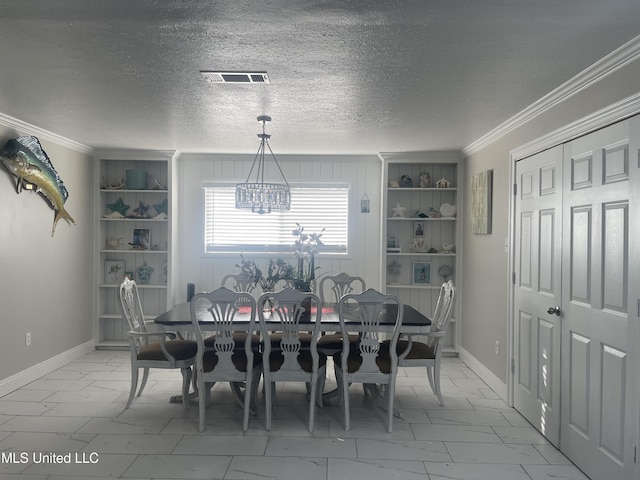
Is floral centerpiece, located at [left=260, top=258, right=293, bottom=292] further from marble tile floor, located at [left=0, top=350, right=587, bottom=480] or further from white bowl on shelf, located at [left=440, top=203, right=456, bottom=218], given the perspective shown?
white bowl on shelf, located at [left=440, top=203, right=456, bottom=218]

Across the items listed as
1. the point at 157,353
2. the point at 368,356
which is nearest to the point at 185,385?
the point at 157,353

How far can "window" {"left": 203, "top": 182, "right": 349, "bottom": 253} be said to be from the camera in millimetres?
6512

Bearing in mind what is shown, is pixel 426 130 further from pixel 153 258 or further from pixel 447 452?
pixel 153 258

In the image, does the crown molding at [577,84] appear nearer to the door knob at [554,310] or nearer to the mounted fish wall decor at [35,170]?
the door knob at [554,310]

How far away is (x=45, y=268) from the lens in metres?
5.06

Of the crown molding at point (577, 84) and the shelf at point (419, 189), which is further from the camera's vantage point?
the shelf at point (419, 189)

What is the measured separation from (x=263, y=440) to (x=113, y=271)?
12.1 ft

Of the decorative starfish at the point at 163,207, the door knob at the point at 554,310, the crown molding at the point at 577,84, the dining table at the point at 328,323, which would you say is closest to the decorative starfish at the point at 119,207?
the decorative starfish at the point at 163,207

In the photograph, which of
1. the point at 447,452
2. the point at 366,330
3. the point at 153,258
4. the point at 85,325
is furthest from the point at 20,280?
the point at 447,452

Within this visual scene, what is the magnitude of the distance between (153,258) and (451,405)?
3.96 m

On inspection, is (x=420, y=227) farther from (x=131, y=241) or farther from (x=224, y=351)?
(x=131, y=241)

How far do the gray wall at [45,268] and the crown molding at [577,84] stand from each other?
169 inches

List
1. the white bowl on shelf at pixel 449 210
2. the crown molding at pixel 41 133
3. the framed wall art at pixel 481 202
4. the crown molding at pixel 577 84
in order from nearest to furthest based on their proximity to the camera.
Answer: the crown molding at pixel 577 84
the crown molding at pixel 41 133
the framed wall art at pixel 481 202
the white bowl on shelf at pixel 449 210

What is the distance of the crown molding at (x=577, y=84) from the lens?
8.64 feet
